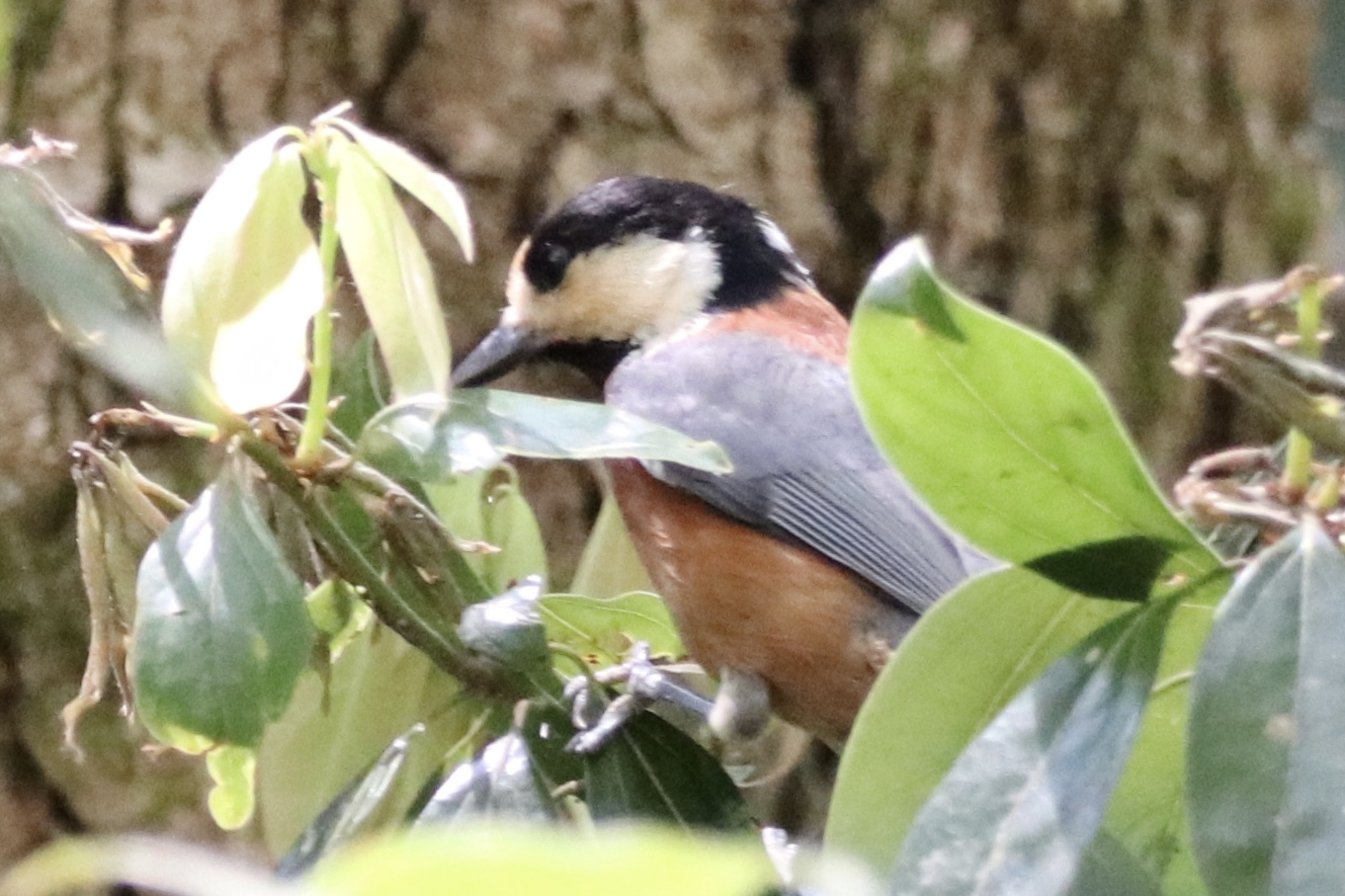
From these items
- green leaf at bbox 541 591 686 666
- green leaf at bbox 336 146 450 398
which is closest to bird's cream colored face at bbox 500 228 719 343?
green leaf at bbox 541 591 686 666

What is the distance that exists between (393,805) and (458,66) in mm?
1027

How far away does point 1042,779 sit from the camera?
0.69 m

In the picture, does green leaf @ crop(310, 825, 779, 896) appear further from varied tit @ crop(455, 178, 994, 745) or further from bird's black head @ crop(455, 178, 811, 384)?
bird's black head @ crop(455, 178, 811, 384)

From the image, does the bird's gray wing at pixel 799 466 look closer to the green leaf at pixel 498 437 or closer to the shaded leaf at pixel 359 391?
the shaded leaf at pixel 359 391

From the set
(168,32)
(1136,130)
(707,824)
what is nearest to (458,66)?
(168,32)

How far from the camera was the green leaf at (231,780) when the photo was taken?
0.78 m

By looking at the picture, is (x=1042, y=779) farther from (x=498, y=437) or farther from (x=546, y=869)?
(x=546, y=869)

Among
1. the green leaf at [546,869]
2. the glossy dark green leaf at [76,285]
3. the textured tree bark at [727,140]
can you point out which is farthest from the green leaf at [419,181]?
the textured tree bark at [727,140]

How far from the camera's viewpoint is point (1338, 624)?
664 millimetres

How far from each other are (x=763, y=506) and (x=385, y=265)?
67 centimetres

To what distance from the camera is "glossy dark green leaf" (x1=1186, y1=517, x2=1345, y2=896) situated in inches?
24.7

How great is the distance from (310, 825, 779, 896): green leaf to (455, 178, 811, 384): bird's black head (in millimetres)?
1413

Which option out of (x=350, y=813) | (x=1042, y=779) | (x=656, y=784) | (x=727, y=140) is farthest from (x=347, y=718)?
(x=727, y=140)

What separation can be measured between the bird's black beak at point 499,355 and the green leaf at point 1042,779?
40.1 inches
